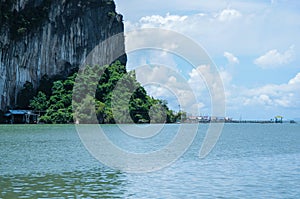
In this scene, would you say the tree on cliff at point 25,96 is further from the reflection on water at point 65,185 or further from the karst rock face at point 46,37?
the reflection on water at point 65,185

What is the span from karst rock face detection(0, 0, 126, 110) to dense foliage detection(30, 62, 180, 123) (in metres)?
3.07

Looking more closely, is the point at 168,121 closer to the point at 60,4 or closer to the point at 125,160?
the point at 60,4

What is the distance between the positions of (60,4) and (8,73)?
1584 centimetres

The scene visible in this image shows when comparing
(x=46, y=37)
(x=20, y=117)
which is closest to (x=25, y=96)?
(x=20, y=117)

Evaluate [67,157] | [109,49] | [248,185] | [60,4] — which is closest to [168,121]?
[109,49]

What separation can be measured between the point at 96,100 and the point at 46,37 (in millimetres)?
11149

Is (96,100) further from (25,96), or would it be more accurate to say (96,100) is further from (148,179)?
(148,179)

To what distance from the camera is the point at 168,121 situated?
98062 mm

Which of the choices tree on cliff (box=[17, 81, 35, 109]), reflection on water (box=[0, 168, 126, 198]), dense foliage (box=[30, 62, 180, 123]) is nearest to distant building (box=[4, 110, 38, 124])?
dense foliage (box=[30, 62, 180, 123])

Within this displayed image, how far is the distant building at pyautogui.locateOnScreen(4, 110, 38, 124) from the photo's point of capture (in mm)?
67250

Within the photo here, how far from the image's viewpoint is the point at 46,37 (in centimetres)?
7331

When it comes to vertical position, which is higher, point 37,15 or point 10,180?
point 37,15

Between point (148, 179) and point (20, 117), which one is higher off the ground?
point (20, 117)

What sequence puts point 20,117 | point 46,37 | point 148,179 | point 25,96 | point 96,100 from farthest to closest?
1. point 96,100
2. point 46,37
3. point 25,96
4. point 20,117
5. point 148,179
